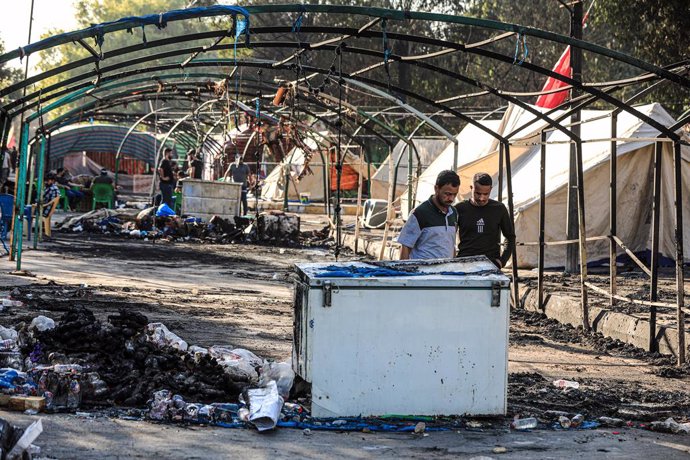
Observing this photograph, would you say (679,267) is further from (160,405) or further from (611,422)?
(160,405)

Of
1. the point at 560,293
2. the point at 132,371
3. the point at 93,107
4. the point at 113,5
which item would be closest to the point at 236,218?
the point at 93,107

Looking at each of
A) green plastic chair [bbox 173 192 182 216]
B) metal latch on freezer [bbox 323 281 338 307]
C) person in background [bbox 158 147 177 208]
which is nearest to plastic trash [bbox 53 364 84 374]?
metal latch on freezer [bbox 323 281 338 307]

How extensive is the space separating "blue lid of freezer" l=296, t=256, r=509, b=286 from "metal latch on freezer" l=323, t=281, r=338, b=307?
4 cm

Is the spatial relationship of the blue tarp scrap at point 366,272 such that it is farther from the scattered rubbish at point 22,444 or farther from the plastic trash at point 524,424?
the scattered rubbish at point 22,444

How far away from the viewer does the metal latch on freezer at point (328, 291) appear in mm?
7047

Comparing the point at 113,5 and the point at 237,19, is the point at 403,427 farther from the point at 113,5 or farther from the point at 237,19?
the point at 113,5

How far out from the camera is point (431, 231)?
9.13 meters

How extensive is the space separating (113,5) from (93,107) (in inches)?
3990

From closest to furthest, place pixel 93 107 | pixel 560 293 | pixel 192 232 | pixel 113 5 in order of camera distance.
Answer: pixel 560 293
pixel 93 107
pixel 192 232
pixel 113 5

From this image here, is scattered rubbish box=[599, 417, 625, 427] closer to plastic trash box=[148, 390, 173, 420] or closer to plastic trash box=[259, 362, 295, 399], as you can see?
plastic trash box=[259, 362, 295, 399]

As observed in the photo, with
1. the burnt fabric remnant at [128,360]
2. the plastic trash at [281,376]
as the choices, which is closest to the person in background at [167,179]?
the burnt fabric remnant at [128,360]

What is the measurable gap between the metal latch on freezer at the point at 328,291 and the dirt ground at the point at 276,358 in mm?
851

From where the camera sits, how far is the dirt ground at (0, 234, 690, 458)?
6.41 m

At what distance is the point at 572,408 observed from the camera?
7977 millimetres
